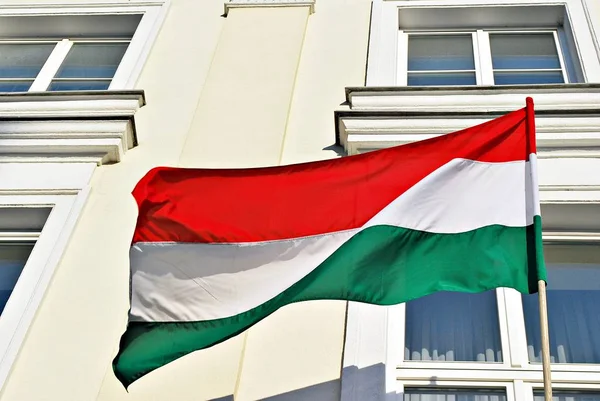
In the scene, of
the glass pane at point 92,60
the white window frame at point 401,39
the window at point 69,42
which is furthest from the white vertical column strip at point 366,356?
the glass pane at point 92,60

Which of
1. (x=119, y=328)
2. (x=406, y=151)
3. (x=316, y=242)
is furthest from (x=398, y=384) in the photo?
(x=119, y=328)

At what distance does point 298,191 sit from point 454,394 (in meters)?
1.30

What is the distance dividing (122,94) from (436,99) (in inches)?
89.8

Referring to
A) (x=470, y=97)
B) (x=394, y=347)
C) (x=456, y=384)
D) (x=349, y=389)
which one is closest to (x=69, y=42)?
(x=470, y=97)

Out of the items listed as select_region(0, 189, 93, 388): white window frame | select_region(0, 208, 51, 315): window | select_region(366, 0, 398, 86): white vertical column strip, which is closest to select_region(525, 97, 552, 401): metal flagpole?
select_region(366, 0, 398, 86): white vertical column strip

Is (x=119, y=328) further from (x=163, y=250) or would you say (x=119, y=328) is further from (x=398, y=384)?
(x=398, y=384)

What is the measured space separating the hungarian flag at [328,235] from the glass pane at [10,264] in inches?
46.2

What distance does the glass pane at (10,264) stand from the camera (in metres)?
5.80

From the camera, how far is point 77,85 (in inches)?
315

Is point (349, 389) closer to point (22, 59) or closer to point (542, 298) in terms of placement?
point (542, 298)

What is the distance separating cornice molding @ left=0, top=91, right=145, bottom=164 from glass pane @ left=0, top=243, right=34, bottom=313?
714 millimetres

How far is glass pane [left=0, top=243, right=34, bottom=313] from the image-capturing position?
5801mm

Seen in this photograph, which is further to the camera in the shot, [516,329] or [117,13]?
[117,13]

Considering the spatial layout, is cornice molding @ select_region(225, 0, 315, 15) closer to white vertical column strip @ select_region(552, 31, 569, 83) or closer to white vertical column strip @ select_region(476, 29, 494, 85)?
white vertical column strip @ select_region(476, 29, 494, 85)
